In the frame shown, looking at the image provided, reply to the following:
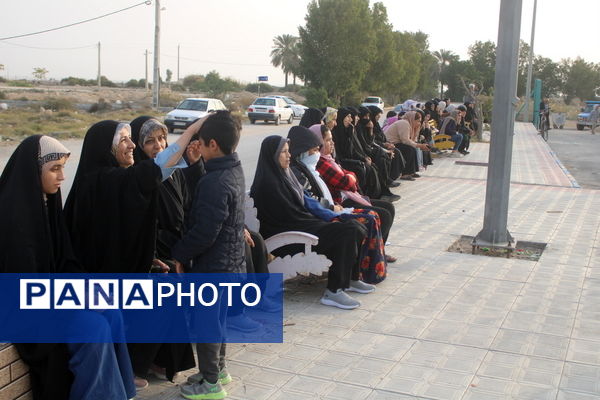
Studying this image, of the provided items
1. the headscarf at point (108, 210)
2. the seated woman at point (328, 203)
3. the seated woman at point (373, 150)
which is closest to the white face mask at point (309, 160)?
the seated woman at point (328, 203)

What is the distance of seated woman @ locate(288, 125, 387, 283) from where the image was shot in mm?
5660

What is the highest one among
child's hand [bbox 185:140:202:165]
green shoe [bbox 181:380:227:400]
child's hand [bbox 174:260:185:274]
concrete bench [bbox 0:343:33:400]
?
child's hand [bbox 185:140:202:165]

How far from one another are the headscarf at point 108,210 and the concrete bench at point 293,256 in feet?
5.55

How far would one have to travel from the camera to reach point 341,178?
6652 millimetres

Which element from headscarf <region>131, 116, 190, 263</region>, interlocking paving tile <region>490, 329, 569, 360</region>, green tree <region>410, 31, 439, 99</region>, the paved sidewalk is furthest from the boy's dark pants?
green tree <region>410, 31, 439, 99</region>

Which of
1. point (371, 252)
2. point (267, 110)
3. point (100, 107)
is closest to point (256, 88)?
point (100, 107)

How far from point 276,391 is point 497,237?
4.23 m

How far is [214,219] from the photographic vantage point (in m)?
3.57

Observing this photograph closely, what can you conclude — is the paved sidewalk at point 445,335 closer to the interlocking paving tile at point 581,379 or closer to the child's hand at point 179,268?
the interlocking paving tile at point 581,379

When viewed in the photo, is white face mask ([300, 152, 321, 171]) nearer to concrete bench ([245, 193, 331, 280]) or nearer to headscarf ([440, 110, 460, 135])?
concrete bench ([245, 193, 331, 280])

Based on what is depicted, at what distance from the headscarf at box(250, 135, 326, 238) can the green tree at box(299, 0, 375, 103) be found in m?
45.2

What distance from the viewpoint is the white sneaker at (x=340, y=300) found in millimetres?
5227

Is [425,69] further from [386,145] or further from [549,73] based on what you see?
[386,145]

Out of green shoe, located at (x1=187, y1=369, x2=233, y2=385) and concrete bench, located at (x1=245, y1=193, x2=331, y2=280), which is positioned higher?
concrete bench, located at (x1=245, y1=193, x2=331, y2=280)
